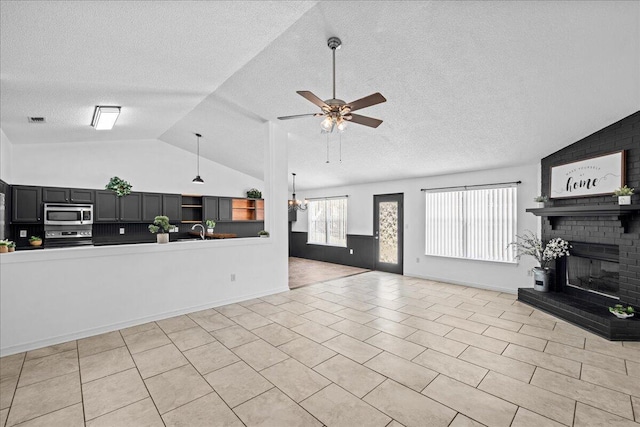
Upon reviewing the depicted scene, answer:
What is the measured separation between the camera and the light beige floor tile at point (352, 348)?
2891mm

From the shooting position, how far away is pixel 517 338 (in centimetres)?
333

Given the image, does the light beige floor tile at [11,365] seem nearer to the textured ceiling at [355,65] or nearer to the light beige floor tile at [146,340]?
the light beige floor tile at [146,340]

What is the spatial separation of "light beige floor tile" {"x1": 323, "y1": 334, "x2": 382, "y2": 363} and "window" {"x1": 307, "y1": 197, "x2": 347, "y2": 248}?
16.3ft

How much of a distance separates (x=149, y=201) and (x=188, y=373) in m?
5.17

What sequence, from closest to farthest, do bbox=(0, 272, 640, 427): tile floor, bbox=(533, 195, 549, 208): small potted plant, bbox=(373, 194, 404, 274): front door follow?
bbox=(0, 272, 640, 427): tile floor
bbox=(533, 195, 549, 208): small potted plant
bbox=(373, 194, 404, 274): front door

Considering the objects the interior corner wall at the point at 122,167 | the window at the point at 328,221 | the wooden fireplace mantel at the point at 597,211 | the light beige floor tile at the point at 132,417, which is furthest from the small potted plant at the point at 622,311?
the interior corner wall at the point at 122,167

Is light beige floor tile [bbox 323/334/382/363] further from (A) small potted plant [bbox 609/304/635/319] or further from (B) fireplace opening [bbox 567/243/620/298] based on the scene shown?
(B) fireplace opening [bbox 567/243/620/298]

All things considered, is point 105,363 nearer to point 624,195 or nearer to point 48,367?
point 48,367

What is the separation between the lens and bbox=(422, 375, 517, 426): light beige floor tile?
201 centimetres

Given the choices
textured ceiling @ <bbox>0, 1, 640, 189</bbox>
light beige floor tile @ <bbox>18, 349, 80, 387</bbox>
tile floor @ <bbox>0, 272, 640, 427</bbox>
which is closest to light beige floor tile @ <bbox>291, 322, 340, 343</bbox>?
tile floor @ <bbox>0, 272, 640, 427</bbox>

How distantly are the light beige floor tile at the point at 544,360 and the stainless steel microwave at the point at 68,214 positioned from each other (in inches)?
285

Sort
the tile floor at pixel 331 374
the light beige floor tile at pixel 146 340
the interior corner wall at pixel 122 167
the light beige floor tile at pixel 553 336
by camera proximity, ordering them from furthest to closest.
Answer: the interior corner wall at pixel 122 167 < the light beige floor tile at pixel 553 336 < the light beige floor tile at pixel 146 340 < the tile floor at pixel 331 374

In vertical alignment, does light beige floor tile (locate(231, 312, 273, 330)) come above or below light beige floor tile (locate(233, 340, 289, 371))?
below

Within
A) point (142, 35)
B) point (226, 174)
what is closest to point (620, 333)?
point (142, 35)
